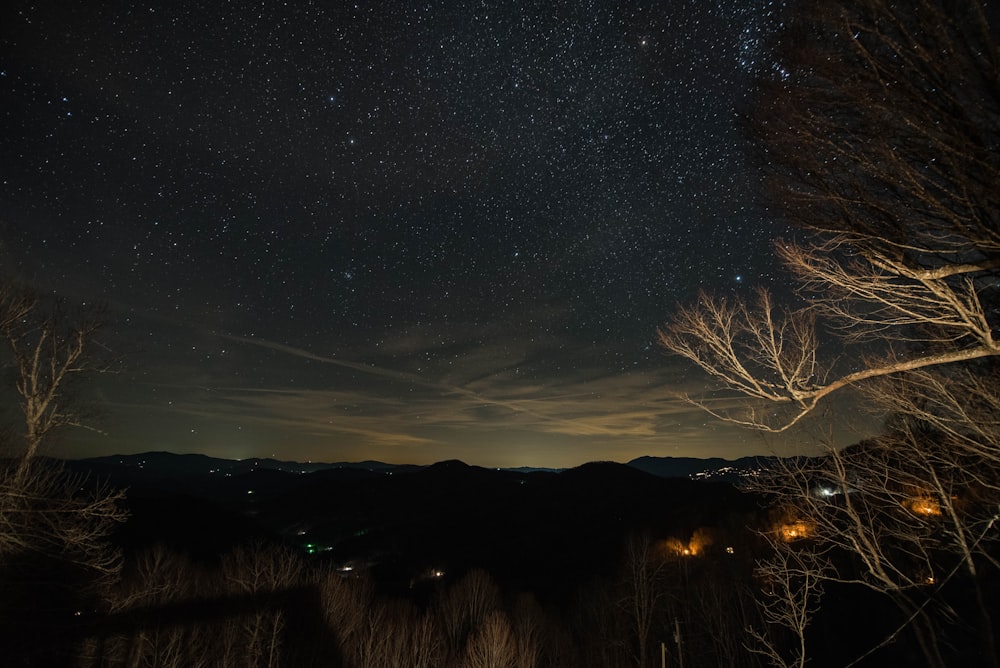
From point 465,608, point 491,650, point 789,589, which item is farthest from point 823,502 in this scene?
point 465,608

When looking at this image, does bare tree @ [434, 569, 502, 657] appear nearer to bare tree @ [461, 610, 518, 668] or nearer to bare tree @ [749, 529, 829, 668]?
bare tree @ [461, 610, 518, 668]

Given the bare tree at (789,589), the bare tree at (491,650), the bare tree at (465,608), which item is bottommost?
the bare tree at (465,608)

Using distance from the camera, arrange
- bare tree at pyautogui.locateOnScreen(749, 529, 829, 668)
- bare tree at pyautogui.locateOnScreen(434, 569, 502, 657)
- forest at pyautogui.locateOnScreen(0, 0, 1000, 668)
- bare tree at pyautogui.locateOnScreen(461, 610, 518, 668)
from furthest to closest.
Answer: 1. bare tree at pyautogui.locateOnScreen(434, 569, 502, 657)
2. bare tree at pyautogui.locateOnScreen(461, 610, 518, 668)
3. bare tree at pyautogui.locateOnScreen(749, 529, 829, 668)
4. forest at pyautogui.locateOnScreen(0, 0, 1000, 668)

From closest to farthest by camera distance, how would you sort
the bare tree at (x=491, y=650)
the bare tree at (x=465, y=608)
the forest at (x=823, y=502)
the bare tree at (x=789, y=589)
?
the forest at (x=823, y=502) → the bare tree at (x=789, y=589) → the bare tree at (x=491, y=650) → the bare tree at (x=465, y=608)

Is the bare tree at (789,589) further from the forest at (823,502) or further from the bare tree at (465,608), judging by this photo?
the bare tree at (465,608)

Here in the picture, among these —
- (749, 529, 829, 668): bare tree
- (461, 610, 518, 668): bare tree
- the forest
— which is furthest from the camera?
(461, 610, 518, 668): bare tree

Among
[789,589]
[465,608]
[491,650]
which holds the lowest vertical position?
[465,608]

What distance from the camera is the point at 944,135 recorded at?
3049 mm

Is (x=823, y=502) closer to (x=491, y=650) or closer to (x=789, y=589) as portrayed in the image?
(x=789, y=589)

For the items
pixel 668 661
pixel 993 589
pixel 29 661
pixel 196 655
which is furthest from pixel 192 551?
pixel 993 589

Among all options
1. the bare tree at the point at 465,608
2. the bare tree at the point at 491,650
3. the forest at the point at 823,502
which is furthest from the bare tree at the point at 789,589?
the bare tree at the point at 465,608

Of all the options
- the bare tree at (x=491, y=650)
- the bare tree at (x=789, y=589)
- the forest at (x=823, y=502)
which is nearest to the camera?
the forest at (x=823, y=502)

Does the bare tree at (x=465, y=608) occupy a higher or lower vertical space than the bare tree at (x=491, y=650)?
lower

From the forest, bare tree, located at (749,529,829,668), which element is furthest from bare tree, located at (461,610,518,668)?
bare tree, located at (749,529,829,668)
